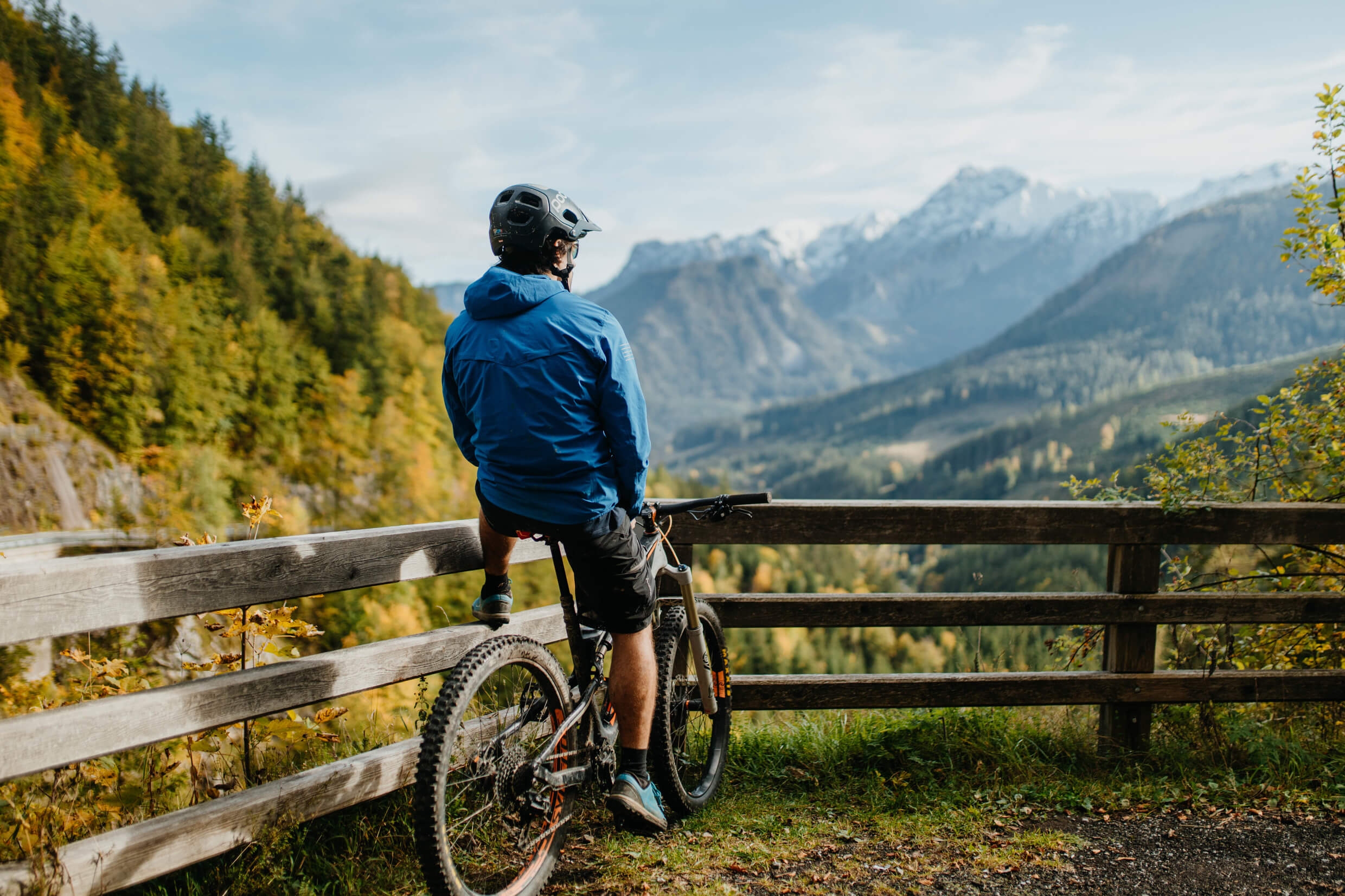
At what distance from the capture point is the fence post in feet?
15.7

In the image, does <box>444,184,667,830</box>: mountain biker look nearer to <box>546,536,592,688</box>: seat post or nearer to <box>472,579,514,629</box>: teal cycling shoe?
<box>546,536,592,688</box>: seat post

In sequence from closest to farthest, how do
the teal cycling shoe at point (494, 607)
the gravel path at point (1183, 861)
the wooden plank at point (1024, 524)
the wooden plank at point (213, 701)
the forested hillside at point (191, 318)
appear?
the wooden plank at point (213, 701)
the gravel path at point (1183, 861)
the teal cycling shoe at point (494, 607)
the wooden plank at point (1024, 524)
the forested hillside at point (191, 318)

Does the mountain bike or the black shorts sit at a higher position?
the black shorts

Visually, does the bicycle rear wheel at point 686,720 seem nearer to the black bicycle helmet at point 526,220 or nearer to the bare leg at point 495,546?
the bare leg at point 495,546

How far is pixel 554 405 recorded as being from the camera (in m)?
3.06

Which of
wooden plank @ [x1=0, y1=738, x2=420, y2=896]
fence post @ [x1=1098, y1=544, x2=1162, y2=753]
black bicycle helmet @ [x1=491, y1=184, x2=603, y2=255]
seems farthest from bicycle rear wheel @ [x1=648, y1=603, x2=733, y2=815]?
fence post @ [x1=1098, y1=544, x2=1162, y2=753]

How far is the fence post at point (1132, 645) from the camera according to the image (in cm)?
480

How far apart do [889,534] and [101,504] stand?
123 feet

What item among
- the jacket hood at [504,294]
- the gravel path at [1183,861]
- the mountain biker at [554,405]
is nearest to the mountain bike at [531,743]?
the mountain biker at [554,405]

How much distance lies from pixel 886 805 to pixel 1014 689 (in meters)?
1.06

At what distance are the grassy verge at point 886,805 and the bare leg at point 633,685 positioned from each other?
62 cm

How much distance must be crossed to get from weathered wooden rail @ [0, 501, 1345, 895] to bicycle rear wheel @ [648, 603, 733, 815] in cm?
27

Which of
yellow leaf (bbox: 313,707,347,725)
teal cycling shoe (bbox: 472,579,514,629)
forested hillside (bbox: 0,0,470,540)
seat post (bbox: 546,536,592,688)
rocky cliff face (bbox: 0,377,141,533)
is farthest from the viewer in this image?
forested hillside (bbox: 0,0,470,540)

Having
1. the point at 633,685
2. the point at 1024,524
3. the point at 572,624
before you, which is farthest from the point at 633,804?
the point at 1024,524
